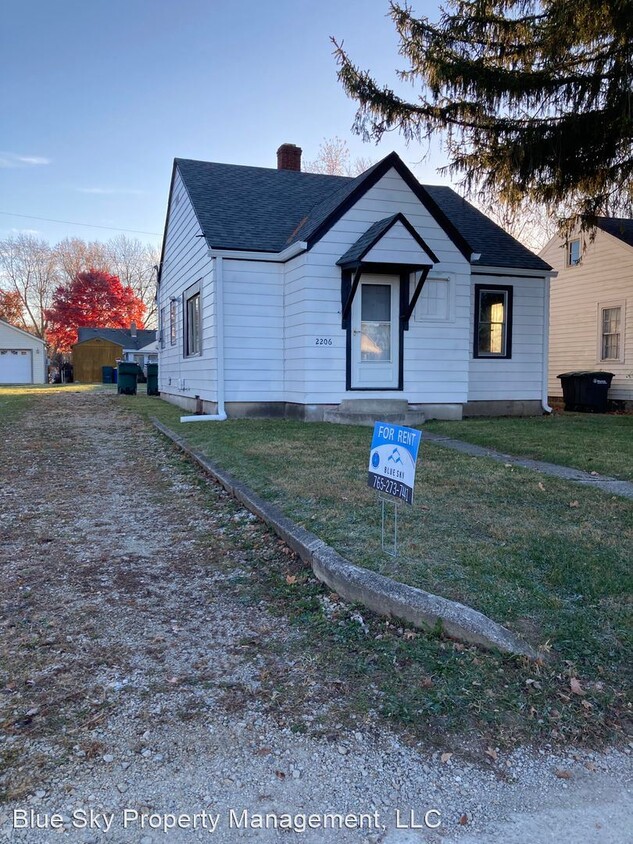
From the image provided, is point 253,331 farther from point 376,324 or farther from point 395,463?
point 395,463

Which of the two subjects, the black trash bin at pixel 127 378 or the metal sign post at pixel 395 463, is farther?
the black trash bin at pixel 127 378

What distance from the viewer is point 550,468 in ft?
22.9

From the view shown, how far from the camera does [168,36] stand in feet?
43.8

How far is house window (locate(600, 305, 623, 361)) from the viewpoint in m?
17.2

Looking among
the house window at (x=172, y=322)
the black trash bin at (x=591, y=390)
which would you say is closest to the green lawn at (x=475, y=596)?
the black trash bin at (x=591, y=390)

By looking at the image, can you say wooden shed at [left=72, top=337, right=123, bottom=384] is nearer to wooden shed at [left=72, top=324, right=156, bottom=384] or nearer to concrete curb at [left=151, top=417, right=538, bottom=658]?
wooden shed at [left=72, top=324, right=156, bottom=384]

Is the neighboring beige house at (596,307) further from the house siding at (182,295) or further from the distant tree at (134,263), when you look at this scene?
the distant tree at (134,263)

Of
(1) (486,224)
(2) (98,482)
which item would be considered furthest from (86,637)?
(1) (486,224)

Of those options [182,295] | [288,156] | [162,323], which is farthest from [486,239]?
[162,323]

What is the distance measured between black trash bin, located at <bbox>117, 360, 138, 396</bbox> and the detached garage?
22816 millimetres

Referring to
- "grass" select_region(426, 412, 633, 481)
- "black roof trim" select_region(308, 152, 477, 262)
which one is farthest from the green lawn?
"black roof trim" select_region(308, 152, 477, 262)

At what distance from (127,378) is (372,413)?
1369 cm

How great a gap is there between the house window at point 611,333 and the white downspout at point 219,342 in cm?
1170

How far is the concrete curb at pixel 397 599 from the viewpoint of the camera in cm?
295
